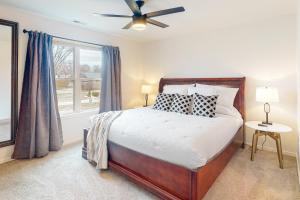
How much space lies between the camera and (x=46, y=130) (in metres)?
3.02

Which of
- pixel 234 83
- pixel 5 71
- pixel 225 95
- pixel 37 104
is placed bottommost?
pixel 37 104

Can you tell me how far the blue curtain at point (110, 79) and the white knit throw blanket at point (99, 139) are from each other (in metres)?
1.33

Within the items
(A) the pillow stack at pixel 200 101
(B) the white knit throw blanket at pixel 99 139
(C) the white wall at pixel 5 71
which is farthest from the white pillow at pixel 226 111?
(C) the white wall at pixel 5 71

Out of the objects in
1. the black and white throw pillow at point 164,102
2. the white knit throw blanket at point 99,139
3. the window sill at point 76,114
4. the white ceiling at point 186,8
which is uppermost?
the white ceiling at point 186,8

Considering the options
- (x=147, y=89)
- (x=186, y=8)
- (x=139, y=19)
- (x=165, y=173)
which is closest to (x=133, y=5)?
(x=139, y=19)

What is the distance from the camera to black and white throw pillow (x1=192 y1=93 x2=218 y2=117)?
2.89 m

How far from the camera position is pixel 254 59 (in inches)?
130

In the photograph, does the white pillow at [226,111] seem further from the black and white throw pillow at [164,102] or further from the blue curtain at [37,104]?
the blue curtain at [37,104]

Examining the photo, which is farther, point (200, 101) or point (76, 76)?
point (76, 76)

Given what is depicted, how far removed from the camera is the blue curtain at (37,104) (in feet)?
9.23

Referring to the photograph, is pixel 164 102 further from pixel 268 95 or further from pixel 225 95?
pixel 268 95

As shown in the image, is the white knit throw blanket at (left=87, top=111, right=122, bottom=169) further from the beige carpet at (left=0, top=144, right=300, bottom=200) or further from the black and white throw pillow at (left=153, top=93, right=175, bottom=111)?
the black and white throw pillow at (left=153, top=93, right=175, bottom=111)

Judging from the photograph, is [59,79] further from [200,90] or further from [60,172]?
[200,90]

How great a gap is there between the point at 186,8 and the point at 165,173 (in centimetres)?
232
